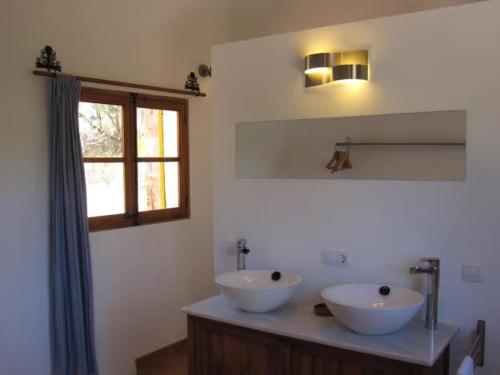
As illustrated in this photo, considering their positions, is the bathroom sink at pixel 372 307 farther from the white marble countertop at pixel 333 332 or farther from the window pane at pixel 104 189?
the window pane at pixel 104 189

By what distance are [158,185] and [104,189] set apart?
1.62 ft

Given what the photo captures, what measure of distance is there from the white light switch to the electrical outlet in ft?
1.89

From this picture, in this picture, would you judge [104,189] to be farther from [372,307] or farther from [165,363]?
[372,307]

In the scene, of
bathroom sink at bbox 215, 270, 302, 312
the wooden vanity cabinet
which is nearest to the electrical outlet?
bathroom sink at bbox 215, 270, 302, 312

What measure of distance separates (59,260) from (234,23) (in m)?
2.45

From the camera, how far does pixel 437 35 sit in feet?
8.00

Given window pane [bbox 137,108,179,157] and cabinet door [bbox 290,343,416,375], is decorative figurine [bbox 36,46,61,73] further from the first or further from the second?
cabinet door [bbox 290,343,416,375]

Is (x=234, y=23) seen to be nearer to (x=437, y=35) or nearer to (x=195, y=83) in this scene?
(x=195, y=83)

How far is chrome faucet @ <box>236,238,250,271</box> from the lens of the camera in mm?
3090

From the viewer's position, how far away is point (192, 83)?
404 centimetres

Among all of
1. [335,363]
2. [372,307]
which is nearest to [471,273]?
[372,307]

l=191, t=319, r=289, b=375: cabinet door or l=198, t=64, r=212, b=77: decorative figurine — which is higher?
l=198, t=64, r=212, b=77: decorative figurine

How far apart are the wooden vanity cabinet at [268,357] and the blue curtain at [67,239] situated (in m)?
0.88

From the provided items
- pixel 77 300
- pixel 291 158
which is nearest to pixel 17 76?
pixel 77 300
